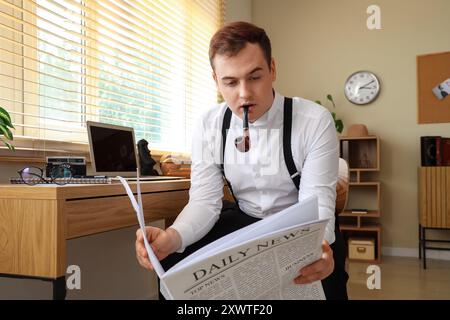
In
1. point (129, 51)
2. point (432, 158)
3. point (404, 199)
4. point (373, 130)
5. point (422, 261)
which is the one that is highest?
point (129, 51)

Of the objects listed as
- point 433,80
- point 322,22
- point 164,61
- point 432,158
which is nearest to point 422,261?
point 432,158

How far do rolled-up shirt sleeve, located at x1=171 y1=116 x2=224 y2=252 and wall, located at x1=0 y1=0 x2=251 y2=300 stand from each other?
71 centimetres

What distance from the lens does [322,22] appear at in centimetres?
381

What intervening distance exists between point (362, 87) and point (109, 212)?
298 centimetres

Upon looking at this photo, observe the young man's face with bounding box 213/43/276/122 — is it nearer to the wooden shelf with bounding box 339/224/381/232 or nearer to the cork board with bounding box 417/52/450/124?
the wooden shelf with bounding box 339/224/381/232

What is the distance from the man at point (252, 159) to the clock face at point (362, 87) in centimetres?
257

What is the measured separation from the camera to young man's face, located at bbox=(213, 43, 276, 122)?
3.55 ft

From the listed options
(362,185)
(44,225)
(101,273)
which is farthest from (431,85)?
(44,225)

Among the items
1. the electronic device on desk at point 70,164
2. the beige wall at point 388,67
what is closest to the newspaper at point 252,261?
the electronic device on desk at point 70,164

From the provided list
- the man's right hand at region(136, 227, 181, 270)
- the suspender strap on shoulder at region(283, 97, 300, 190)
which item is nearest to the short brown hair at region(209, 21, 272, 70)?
the suspender strap on shoulder at region(283, 97, 300, 190)

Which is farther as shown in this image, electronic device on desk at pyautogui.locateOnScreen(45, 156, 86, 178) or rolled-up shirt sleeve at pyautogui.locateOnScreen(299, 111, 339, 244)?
electronic device on desk at pyautogui.locateOnScreen(45, 156, 86, 178)

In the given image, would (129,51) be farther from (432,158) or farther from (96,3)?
(432,158)

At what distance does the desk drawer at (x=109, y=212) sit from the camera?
110cm
